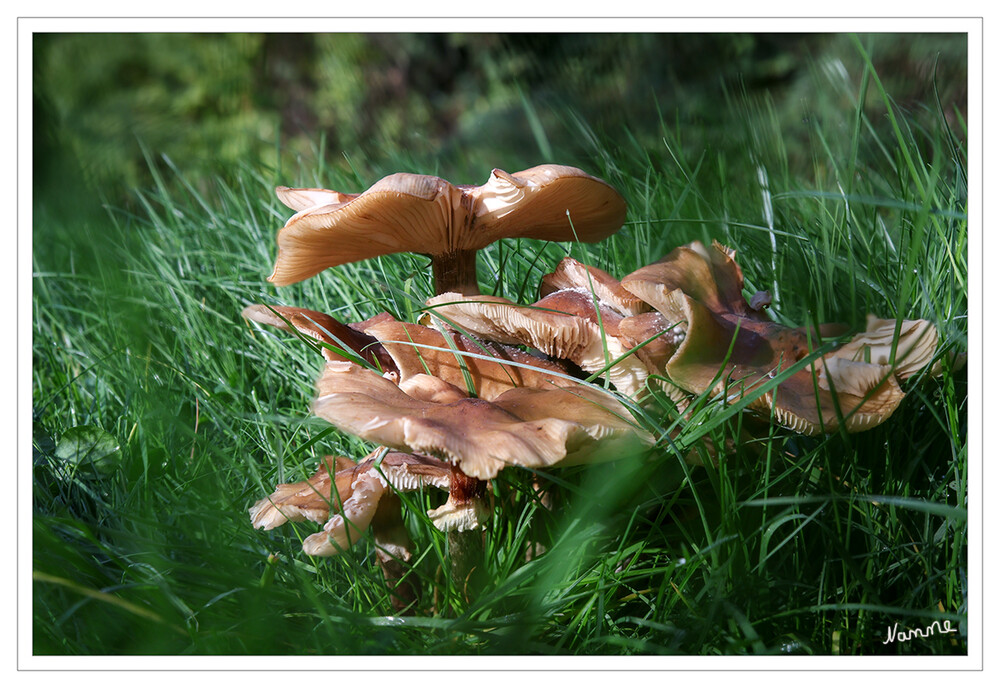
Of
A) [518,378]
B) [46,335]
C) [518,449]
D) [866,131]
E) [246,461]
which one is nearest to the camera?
[518,449]

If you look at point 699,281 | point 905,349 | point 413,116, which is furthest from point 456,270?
point 413,116

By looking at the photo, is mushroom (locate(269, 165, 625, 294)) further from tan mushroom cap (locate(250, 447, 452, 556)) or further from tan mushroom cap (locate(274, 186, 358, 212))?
tan mushroom cap (locate(250, 447, 452, 556))

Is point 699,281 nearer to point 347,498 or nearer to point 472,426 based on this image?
point 472,426

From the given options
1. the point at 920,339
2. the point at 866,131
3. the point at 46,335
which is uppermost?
the point at 866,131

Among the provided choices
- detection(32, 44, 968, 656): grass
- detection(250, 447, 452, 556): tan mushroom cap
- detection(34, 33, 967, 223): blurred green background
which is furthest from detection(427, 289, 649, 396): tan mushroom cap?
detection(34, 33, 967, 223): blurred green background

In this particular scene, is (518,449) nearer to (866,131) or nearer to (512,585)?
(512,585)

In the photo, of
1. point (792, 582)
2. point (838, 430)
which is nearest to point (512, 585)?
point (792, 582)
